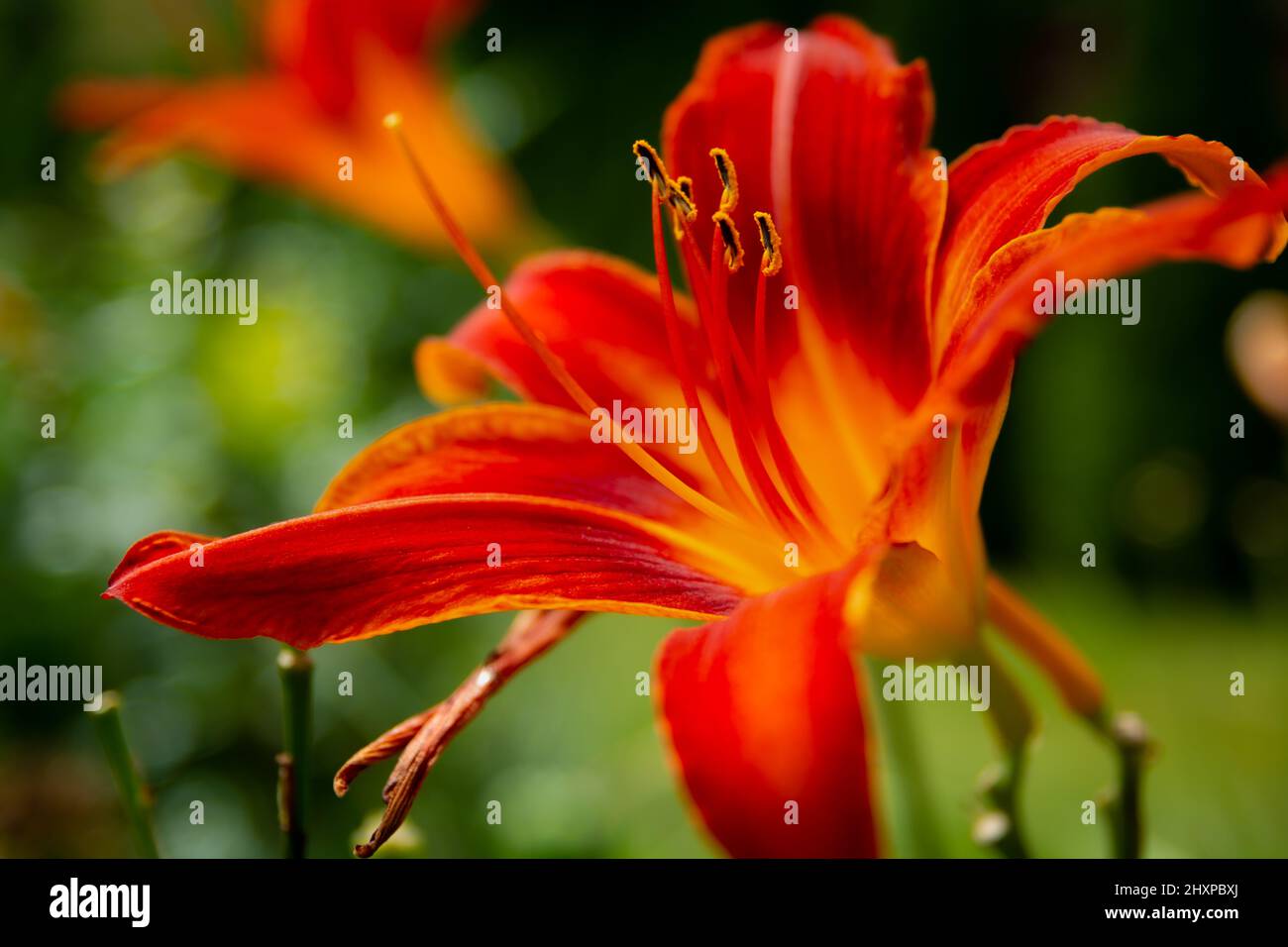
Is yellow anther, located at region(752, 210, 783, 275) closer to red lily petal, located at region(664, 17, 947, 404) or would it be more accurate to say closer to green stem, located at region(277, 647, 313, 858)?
red lily petal, located at region(664, 17, 947, 404)

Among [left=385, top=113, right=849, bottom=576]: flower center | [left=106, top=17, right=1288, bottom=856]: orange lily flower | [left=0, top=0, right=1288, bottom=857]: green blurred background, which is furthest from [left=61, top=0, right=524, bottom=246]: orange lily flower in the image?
[left=385, top=113, right=849, bottom=576]: flower center

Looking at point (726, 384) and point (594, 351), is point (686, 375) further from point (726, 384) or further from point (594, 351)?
point (594, 351)

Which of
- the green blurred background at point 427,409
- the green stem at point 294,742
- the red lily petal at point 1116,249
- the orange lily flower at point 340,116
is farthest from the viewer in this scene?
the orange lily flower at point 340,116

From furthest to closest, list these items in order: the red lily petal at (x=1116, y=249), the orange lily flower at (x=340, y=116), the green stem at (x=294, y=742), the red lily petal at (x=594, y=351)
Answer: the orange lily flower at (x=340, y=116)
the red lily petal at (x=594, y=351)
the green stem at (x=294, y=742)
the red lily petal at (x=1116, y=249)

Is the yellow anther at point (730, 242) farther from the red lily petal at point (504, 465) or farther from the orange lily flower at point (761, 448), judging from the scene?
the red lily petal at point (504, 465)

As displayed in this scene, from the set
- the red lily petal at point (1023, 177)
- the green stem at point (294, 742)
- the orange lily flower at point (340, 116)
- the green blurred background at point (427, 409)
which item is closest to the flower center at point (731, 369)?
the red lily petal at point (1023, 177)
